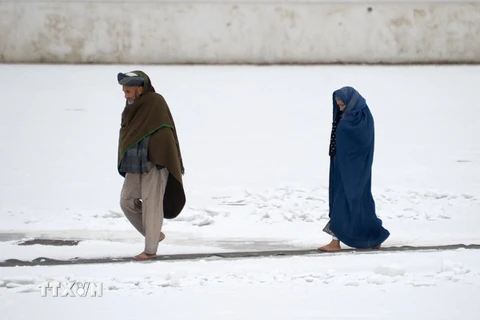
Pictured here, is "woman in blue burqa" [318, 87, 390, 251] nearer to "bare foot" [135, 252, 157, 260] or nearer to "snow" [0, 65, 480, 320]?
"snow" [0, 65, 480, 320]

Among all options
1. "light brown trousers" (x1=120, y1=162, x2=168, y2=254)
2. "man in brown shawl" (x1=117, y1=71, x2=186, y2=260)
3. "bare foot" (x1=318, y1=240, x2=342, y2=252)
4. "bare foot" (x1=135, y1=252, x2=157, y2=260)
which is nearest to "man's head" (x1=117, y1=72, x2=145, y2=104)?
"man in brown shawl" (x1=117, y1=71, x2=186, y2=260)

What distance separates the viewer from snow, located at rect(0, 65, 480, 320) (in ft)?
22.2

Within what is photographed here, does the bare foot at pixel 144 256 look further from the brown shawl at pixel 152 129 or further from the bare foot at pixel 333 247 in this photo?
the bare foot at pixel 333 247

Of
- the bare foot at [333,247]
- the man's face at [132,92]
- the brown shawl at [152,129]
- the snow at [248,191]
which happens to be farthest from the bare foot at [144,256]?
the bare foot at [333,247]

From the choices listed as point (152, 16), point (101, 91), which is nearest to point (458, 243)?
point (101, 91)

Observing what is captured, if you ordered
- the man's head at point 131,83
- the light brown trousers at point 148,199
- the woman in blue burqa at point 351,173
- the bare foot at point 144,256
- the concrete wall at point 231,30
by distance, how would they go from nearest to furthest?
the man's head at point 131,83
the light brown trousers at point 148,199
the bare foot at point 144,256
the woman in blue burqa at point 351,173
the concrete wall at point 231,30

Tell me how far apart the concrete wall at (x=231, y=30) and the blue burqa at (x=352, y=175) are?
→ 476 inches

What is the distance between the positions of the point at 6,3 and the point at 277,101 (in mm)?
5762

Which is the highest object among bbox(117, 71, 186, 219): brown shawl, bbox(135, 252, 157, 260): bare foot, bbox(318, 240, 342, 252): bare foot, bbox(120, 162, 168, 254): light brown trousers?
bbox(117, 71, 186, 219): brown shawl

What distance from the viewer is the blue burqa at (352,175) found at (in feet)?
26.2

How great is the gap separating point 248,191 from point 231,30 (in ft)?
31.6

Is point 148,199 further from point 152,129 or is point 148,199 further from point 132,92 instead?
point 132,92

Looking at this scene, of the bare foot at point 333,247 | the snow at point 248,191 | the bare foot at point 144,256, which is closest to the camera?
the snow at point 248,191

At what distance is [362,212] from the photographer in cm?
812
